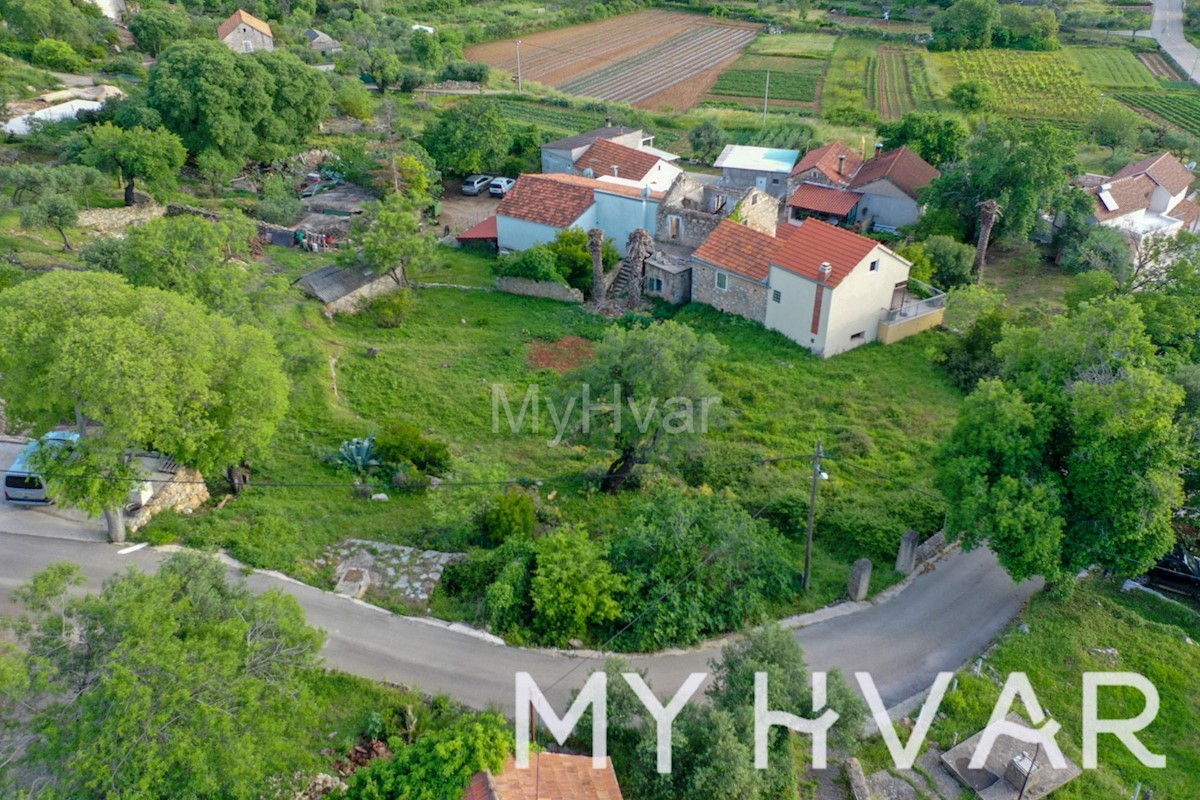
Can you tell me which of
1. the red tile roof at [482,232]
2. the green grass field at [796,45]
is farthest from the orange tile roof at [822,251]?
the green grass field at [796,45]

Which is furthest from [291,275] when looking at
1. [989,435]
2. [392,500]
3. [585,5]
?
[585,5]

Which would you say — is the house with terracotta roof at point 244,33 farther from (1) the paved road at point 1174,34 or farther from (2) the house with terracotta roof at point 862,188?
(1) the paved road at point 1174,34

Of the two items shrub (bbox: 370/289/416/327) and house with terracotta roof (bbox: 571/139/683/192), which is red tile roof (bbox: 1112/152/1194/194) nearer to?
house with terracotta roof (bbox: 571/139/683/192)

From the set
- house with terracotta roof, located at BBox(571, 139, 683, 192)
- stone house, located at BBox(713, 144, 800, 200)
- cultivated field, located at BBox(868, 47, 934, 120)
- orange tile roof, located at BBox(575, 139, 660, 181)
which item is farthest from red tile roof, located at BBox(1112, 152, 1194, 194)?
orange tile roof, located at BBox(575, 139, 660, 181)

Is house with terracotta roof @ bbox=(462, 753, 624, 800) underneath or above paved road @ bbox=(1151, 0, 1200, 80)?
underneath

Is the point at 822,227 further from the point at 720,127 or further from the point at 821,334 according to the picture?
the point at 720,127

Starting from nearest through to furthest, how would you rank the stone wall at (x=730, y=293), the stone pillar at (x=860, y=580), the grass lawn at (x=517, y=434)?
1. the stone pillar at (x=860, y=580)
2. the grass lawn at (x=517, y=434)
3. the stone wall at (x=730, y=293)
